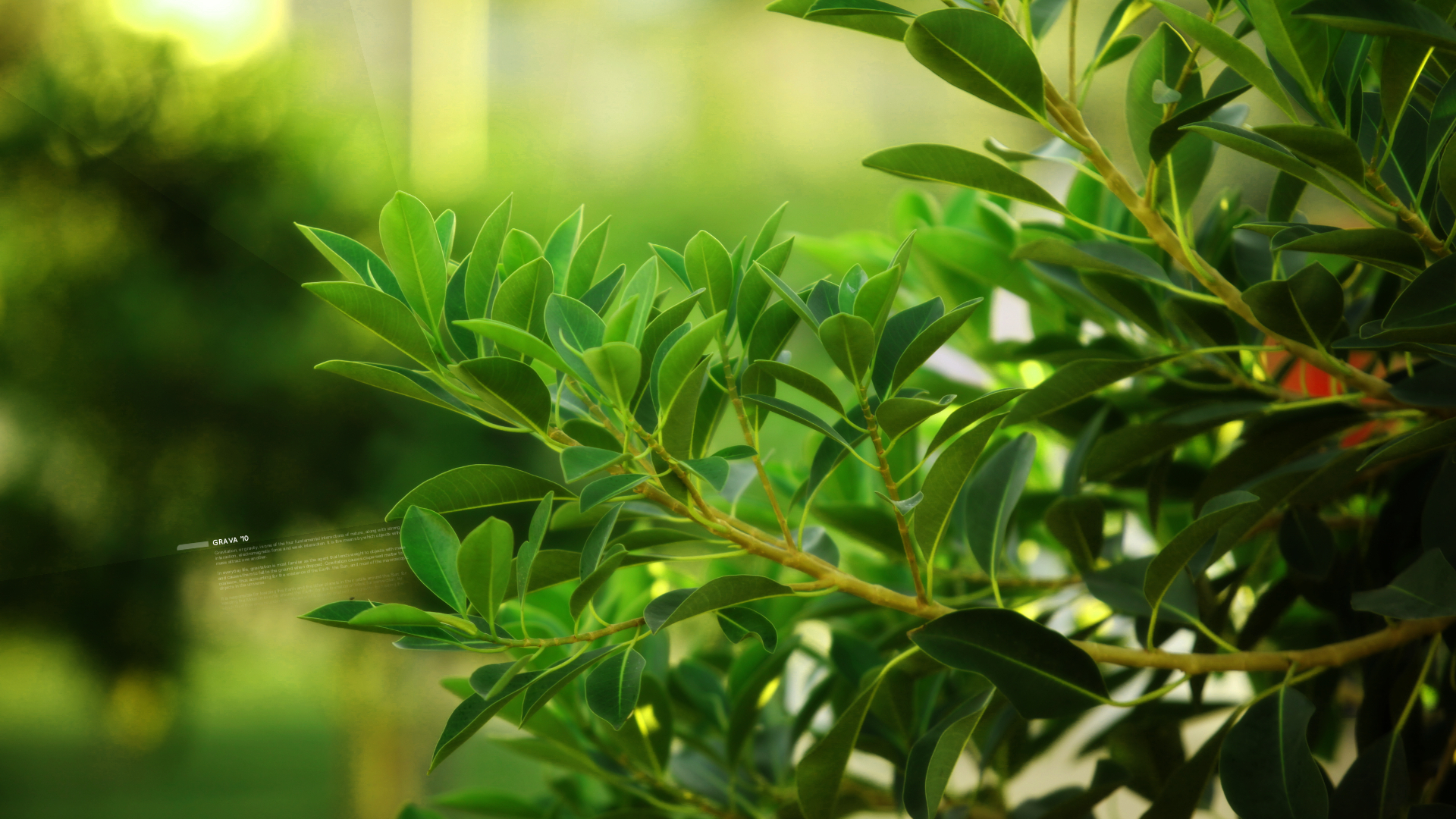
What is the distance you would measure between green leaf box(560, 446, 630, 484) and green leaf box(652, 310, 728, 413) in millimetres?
26

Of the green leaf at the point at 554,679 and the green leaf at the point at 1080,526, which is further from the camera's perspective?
the green leaf at the point at 1080,526

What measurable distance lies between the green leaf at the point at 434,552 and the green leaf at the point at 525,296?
2.3 inches

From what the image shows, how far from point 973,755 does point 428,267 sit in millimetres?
421

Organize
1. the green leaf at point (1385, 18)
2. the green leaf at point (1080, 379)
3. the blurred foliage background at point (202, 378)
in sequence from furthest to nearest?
the blurred foliage background at point (202, 378)
the green leaf at point (1080, 379)
the green leaf at point (1385, 18)

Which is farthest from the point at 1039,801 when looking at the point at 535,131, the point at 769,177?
the point at 769,177

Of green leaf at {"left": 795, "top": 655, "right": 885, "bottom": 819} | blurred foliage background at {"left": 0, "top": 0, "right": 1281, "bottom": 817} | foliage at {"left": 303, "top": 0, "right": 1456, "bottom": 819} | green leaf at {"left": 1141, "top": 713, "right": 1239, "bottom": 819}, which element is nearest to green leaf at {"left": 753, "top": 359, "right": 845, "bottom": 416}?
foliage at {"left": 303, "top": 0, "right": 1456, "bottom": 819}

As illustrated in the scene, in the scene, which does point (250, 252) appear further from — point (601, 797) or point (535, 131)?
point (601, 797)

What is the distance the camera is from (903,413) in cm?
23

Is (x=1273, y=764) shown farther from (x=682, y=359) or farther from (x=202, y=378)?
(x=202, y=378)

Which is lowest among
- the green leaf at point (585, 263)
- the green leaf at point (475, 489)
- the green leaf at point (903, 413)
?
the green leaf at point (475, 489)

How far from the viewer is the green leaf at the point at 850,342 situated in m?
0.21

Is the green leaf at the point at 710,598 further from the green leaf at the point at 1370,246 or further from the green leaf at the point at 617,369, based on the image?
the green leaf at the point at 1370,246

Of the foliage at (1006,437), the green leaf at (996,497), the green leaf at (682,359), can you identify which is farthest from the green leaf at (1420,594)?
the green leaf at (682,359)

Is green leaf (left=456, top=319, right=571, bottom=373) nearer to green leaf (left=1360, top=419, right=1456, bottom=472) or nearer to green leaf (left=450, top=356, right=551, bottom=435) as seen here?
green leaf (left=450, top=356, right=551, bottom=435)
